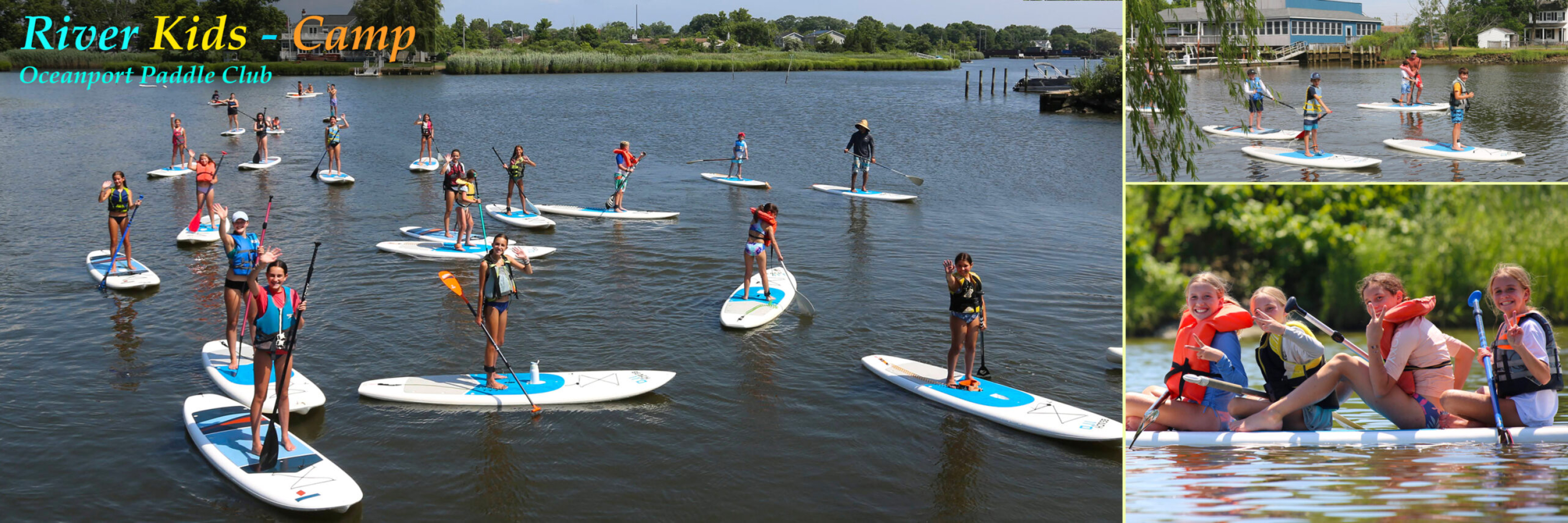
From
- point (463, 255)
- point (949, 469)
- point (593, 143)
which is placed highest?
point (593, 143)

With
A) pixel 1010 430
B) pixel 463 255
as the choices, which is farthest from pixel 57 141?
pixel 1010 430

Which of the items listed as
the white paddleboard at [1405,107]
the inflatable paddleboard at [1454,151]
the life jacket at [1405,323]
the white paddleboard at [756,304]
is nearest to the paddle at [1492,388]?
the life jacket at [1405,323]

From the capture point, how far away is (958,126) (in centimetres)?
4600

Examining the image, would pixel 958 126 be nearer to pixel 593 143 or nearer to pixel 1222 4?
pixel 593 143

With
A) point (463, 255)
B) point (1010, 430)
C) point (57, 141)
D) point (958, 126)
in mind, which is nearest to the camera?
point (1010, 430)

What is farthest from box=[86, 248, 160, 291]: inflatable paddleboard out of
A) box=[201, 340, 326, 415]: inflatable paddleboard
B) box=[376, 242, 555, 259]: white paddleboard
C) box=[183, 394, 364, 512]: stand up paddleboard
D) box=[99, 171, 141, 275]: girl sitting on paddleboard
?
box=[183, 394, 364, 512]: stand up paddleboard

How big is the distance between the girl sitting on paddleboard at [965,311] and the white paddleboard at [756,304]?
3.64 metres

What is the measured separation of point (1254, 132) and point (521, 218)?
48.1 ft

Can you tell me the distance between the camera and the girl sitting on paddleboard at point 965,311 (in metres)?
10.3

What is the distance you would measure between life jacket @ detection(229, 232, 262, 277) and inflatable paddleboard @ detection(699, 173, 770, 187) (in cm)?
1701

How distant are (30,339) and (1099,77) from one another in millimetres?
44365

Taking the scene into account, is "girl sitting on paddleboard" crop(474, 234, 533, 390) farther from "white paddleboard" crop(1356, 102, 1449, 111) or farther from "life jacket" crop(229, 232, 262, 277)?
"white paddleboard" crop(1356, 102, 1449, 111)

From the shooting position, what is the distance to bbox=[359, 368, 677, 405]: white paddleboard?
1102cm

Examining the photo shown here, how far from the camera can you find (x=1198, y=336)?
4.98 meters
